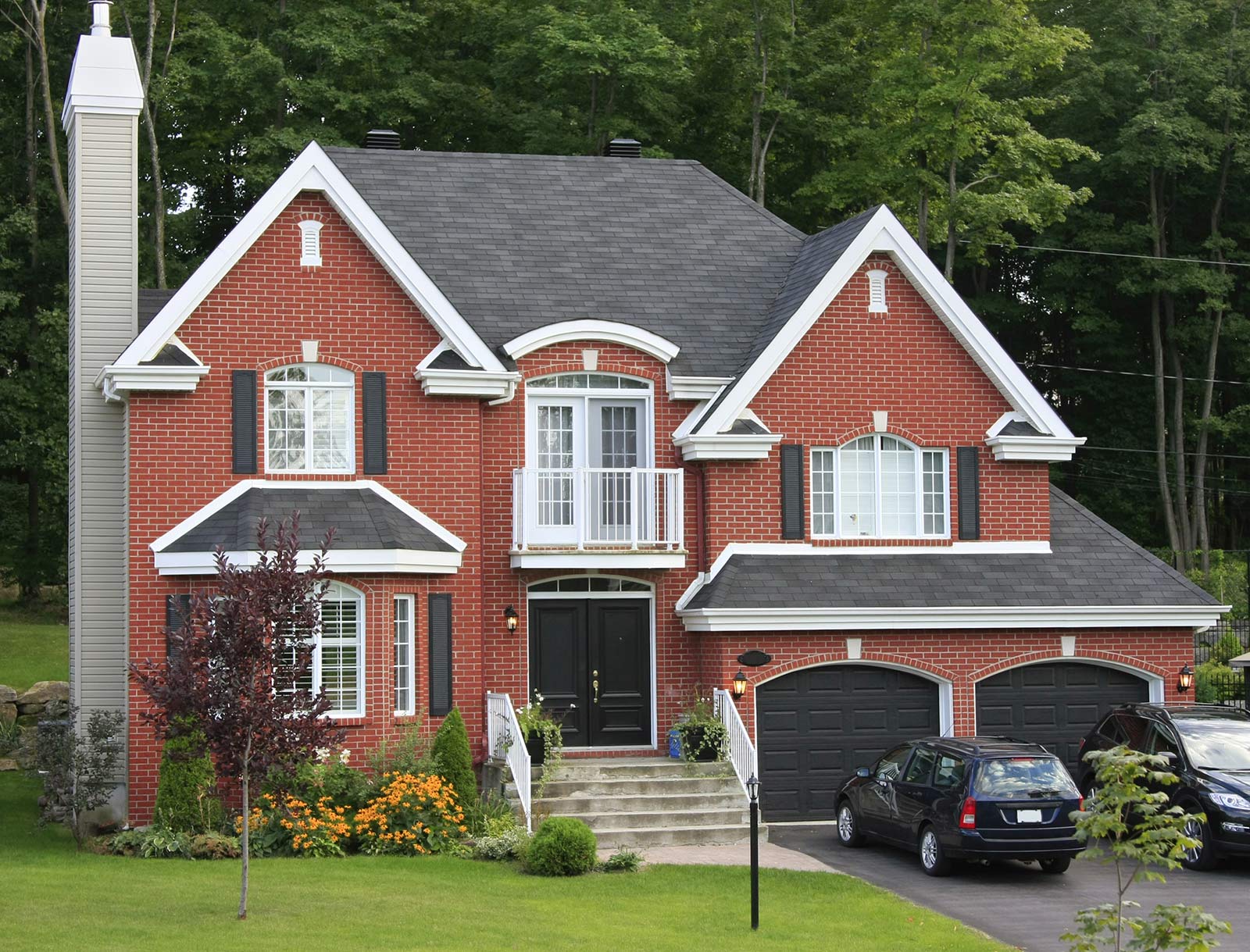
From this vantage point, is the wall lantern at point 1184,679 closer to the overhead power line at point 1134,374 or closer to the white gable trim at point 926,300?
the white gable trim at point 926,300

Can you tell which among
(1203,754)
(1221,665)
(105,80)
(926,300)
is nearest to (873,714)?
(1203,754)

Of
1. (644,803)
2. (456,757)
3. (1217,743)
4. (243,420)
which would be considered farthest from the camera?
(243,420)

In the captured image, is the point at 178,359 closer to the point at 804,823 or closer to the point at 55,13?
the point at 804,823

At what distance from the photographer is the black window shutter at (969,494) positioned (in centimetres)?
2386

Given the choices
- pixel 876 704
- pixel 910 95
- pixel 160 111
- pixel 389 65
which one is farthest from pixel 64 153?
pixel 876 704

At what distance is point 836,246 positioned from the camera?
2423 centimetres

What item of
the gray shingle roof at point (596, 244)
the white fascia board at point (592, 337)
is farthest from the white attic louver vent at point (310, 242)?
the white fascia board at point (592, 337)

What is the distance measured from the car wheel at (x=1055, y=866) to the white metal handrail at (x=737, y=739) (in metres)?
3.93

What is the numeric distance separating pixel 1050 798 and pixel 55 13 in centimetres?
3209

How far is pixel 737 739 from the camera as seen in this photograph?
2142 cm

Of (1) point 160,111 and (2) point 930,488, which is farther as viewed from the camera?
(1) point 160,111

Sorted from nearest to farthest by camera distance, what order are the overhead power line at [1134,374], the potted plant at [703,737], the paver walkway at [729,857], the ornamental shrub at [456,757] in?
the paver walkway at [729,857], the ornamental shrub at [456,757], the potted plant at [703,737], the overhead power line at [1134,374]

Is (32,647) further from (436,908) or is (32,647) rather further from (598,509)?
(436,908)

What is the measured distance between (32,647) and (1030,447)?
22.6m
